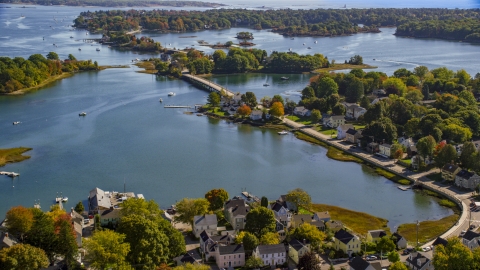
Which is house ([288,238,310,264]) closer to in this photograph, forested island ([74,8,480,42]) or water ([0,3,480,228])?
water ([0,3,480,228])

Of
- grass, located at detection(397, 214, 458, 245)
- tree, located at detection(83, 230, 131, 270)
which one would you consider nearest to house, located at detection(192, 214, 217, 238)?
tree, located at detection(83, 230, 131, 270)

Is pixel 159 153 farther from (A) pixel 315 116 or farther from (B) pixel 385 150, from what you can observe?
(B) pixel 385 150

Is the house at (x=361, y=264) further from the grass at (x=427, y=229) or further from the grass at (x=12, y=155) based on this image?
the grass at (x=12, y=155)

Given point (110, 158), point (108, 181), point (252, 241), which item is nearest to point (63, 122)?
point (110, 158)

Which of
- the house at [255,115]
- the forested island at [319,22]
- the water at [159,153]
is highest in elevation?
the forested island at [319,22]

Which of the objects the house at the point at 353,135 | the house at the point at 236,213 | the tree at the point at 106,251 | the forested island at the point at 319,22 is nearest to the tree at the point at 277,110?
the house at the point at 353,135

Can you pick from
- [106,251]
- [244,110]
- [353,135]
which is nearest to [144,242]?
[106,251]
